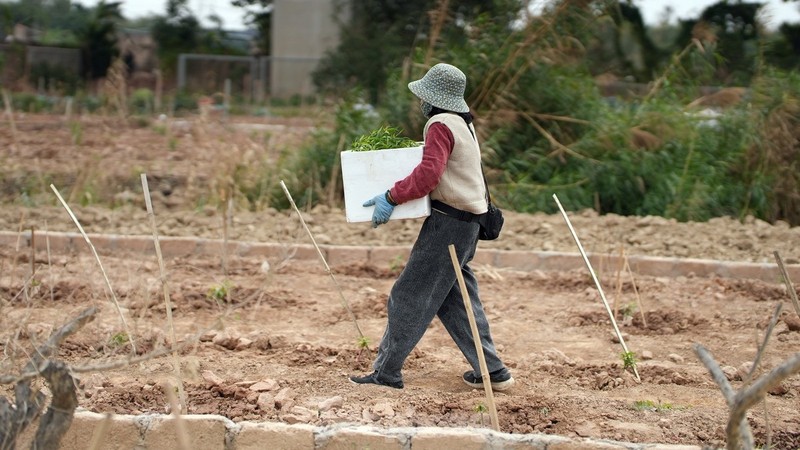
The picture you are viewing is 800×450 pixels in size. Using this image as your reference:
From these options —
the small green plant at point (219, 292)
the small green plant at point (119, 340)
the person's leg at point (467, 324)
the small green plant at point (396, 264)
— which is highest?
the person's leg at point (467, 324)

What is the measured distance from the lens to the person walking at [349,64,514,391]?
4.68 m

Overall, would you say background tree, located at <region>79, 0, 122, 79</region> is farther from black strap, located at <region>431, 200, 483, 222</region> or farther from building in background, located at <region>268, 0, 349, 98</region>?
black strap, located at <region>431, 200, 483, 222</region>

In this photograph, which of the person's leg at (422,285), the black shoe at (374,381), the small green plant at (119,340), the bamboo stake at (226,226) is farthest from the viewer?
the bamboo stake at (226,226)

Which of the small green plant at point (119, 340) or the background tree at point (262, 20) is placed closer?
the small green plant at point (119, 340)

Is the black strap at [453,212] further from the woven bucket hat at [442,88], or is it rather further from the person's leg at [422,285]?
the woven bucket hat at [442,88]

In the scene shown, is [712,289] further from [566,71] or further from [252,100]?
[252,100]

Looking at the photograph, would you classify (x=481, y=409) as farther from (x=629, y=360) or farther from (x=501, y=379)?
(x=629, y=360)

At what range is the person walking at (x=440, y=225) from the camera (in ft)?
15.3

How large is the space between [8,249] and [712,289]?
5151 mm

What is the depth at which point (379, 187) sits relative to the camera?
15.6 ft

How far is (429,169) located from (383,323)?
6.95ft

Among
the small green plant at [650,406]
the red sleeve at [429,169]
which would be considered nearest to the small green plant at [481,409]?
the small green plant at [650,406]

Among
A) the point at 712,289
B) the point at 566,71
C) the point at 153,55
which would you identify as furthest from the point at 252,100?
the point at 712,289

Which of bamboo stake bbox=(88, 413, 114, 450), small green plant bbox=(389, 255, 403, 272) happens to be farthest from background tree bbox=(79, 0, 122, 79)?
bamboo stake bbox=(88, 413, 114, 450)
